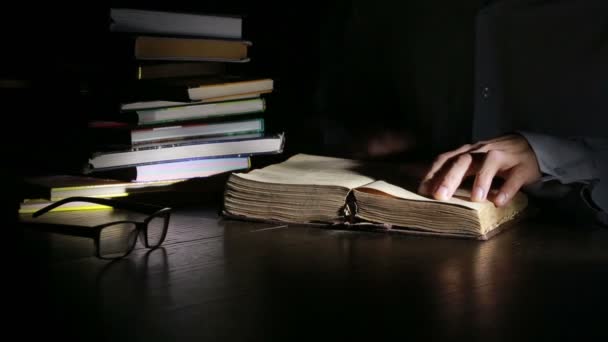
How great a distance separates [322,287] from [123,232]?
503 millimetres

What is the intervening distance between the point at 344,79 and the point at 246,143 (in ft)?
2.35

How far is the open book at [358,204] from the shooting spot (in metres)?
1.25

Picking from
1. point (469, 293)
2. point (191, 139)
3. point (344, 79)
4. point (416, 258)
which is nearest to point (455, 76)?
point (344, 79)

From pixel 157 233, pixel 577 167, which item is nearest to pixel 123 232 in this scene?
pixel 157 233

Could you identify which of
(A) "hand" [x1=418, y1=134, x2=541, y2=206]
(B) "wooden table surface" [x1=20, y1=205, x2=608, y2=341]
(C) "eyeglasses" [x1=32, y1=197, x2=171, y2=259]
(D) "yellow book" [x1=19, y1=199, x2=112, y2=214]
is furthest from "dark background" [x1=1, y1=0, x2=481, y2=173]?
(A) "hand" [x1=418, y1=134, x2=541, y2=206]

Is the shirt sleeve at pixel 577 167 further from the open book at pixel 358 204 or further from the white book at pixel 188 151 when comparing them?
the white book at pixel 188 151

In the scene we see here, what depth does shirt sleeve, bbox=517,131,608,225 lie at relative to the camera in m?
1.38

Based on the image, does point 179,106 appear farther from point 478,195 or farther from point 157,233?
point 478,195

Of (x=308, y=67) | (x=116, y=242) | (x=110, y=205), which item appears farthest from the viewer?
(x=308, y=67)

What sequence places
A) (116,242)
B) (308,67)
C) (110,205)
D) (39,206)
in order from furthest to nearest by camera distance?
(308,67)
(39,206)
(110,205)
(116,242)

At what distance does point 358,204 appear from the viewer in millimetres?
1319

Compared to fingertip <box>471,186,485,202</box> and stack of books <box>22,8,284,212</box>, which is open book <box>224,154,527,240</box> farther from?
stack of books <box>22,8,284,212</box>

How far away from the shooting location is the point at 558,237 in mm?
1259

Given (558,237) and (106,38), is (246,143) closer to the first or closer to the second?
(106,38)
